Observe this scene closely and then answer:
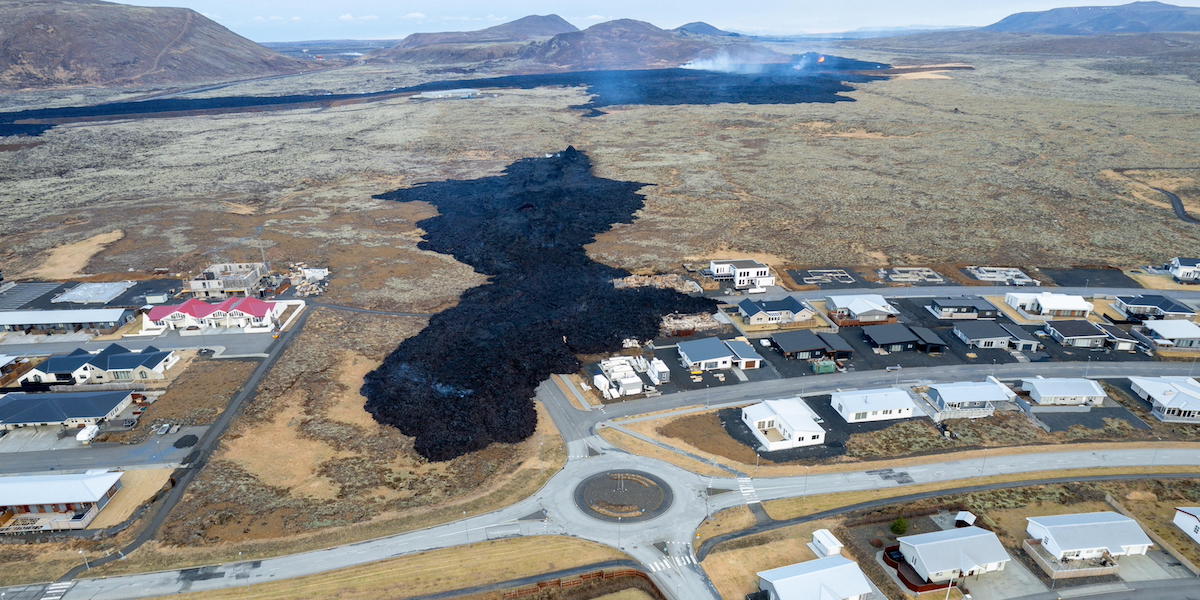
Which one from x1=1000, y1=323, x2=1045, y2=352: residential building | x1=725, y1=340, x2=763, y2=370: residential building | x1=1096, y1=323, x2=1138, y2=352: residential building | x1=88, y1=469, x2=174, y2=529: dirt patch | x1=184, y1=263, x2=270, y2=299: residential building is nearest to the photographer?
x1=88, y1=469, x2=174, y2=529: dirt patch

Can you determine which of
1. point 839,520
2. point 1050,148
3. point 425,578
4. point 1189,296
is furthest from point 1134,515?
point 1050,148

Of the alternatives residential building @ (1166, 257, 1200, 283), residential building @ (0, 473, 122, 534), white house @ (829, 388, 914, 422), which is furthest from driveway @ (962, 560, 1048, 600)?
residential building @ (1166, 257, 1200, 283)

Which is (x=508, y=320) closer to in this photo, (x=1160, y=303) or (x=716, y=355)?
(x=716, y=355)

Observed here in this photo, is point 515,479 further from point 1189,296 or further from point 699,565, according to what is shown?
point 1189,296

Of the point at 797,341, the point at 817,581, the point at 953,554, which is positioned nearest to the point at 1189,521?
the point at 953,554

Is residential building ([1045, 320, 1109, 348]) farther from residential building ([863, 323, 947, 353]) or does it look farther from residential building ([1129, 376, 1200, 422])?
residential building ([863, 323, 947, 353])

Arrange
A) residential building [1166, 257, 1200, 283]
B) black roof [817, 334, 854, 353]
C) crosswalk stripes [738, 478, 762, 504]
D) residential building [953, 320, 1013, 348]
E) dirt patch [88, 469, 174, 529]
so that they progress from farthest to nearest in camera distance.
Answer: residential building [1166, 257, 1200, 283]
residential building [953, 320, 1013, 348]
black roof [817, 334, 854, 353]
crosswalk stripes [738, 478, 762, 504]
dirt patch [88, 469, 174, 529]
